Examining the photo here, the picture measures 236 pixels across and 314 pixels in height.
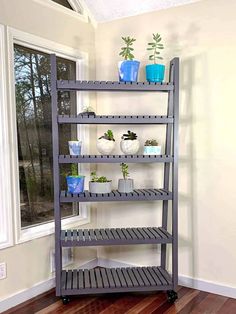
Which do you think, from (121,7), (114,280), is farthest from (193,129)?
(114,280)

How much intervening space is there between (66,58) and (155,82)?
0.87m

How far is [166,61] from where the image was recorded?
2.74 meters

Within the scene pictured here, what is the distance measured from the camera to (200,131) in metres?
2.59

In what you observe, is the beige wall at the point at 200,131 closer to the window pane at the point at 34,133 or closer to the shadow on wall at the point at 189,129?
the shadow on wall at the point at 189,129

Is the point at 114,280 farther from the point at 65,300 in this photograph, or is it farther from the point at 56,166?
the point at 56,166

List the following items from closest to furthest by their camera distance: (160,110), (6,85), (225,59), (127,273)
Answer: (6,85)
(225,59)
(127,273)
(160,110)

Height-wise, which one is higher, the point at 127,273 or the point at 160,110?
the point at 160,110

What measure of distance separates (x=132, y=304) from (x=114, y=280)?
0.21 meters

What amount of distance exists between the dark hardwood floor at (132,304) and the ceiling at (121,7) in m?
2.28

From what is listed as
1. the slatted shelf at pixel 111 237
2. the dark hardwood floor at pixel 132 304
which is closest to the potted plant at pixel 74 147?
the slatted shelf at pixel 111 237

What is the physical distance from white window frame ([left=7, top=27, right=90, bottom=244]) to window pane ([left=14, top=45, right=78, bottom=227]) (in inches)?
2.7

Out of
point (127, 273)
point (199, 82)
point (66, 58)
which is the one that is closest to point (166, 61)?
point (199, 82)

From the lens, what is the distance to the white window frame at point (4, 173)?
88.7 inches

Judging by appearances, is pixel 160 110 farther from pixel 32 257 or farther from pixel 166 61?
pixel 32 257
